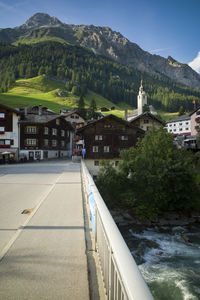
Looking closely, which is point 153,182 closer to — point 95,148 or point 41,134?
point 95,148

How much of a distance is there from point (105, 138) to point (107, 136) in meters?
0.57

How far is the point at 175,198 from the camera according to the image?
24969 mm

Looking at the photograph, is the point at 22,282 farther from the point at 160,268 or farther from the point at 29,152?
the point at 29,152

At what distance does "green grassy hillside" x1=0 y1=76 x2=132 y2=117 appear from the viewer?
109m

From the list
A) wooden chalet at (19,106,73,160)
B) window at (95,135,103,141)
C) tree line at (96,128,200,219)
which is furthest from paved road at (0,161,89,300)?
wooden chalet at (19,106,73,160)

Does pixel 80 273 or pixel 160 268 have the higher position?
pixel 80 273

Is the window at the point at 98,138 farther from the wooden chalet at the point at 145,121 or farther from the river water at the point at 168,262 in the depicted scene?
the river water at the point at 168,262

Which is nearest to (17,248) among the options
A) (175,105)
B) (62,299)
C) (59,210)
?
(62,299)

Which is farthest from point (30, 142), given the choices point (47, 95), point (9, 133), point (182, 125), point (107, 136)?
point (47, 95)

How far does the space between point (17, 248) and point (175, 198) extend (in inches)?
947

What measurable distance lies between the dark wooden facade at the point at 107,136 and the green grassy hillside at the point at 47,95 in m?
65.3

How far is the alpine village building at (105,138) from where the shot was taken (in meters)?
37.7

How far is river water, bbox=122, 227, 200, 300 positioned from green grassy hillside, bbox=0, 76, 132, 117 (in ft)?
290

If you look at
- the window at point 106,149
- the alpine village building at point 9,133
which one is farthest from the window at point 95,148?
the alpine village building at point 9,133
